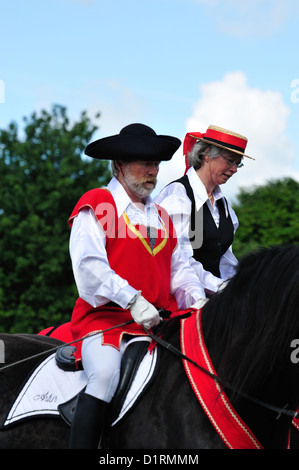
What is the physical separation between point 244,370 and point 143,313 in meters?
0.67

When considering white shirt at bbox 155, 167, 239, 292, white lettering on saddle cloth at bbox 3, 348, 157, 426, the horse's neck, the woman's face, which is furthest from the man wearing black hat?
the woman's face

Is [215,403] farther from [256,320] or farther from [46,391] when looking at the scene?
[46,391]

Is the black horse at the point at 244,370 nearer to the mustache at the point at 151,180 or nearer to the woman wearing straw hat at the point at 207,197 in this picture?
the mustache at the point at 151,180

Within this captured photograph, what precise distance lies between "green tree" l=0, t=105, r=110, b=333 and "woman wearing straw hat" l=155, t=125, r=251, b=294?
1183 centimetres

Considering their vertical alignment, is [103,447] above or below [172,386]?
below

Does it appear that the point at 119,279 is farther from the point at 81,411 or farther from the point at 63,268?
the point at 63,268

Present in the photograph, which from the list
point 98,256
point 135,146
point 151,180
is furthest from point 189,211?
point 98,256

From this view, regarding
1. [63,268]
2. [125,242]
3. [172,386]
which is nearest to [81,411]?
[172,386]

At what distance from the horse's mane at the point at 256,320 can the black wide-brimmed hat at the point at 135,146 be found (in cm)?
98

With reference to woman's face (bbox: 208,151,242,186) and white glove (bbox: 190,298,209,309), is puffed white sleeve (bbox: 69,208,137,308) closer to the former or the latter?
white glove (bbox: 190,298,209,309)

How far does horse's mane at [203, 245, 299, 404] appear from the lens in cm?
354

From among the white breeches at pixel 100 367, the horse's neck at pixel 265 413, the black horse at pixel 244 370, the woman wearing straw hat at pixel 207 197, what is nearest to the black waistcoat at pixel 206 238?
the woman wearing straw hat at pixel 207 197
